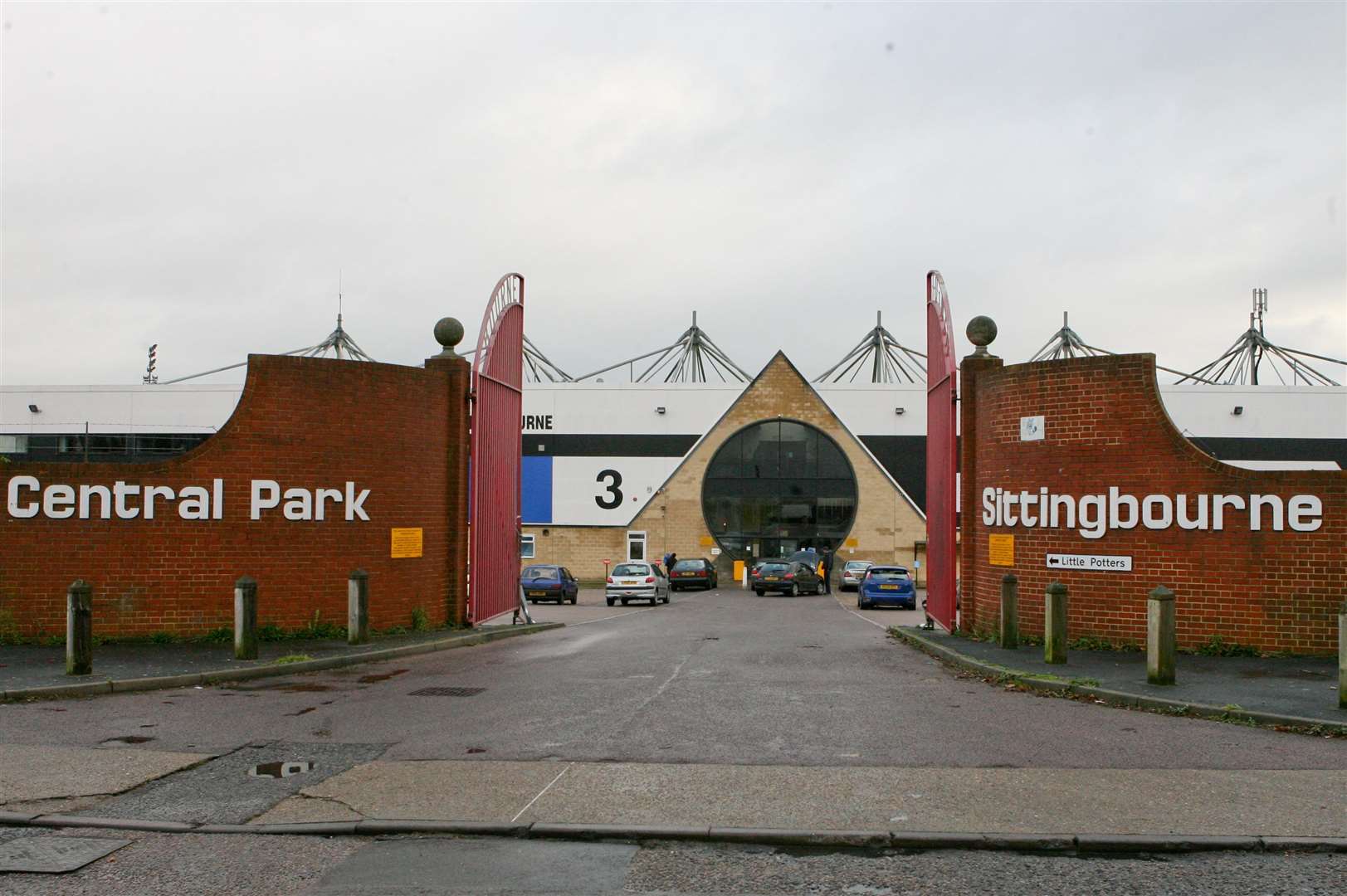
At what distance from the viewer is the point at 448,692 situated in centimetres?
1253

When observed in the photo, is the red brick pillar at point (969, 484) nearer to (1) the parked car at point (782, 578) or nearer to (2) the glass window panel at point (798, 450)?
(1) the parked car at point (782, 578)

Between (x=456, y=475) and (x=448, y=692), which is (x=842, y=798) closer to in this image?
(x=448, y=692)

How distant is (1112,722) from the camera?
10.6 meters

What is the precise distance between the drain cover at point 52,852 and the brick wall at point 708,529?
47.2m

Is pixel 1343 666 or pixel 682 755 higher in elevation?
pixel 1343 666

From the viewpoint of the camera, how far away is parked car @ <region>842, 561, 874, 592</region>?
47.4 metres

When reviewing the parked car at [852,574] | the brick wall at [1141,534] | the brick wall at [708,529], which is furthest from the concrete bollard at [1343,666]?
the brick wall at [708,529]

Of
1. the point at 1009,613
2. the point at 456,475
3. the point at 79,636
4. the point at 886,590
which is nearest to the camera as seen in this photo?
the point at 79,636

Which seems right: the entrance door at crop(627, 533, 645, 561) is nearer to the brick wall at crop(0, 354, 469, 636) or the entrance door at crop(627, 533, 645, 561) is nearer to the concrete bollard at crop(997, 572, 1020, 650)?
the brick wall at crop(0, 354, 469, 636)

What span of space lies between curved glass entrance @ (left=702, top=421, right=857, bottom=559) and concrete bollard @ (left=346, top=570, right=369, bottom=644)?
38531 mm

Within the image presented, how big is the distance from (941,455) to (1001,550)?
11.1 ft

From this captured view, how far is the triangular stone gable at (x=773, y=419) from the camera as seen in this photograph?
53.8m

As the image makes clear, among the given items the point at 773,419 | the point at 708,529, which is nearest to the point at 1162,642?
the point at 708,529

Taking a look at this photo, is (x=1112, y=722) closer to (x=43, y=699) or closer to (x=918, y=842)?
(x=918, y=842)
